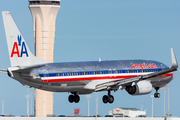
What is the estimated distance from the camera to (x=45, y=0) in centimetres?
19425

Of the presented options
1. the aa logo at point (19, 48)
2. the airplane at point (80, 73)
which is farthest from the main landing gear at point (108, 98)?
the aa logo at point (19, 48)

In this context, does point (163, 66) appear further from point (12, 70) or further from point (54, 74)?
point (12, 70)

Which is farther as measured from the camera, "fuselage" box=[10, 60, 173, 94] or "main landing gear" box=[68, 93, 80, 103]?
"main landing gear" box=[68, 93, 80, 103]

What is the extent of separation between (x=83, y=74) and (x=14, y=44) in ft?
40.3

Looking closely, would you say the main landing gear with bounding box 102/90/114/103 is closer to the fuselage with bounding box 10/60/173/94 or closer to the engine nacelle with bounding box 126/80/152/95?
the fuselage with bounding box 10/60/173/94

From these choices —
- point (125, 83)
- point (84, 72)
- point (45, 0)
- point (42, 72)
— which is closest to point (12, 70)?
point (42, 72)

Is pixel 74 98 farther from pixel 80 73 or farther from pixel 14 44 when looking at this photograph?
pixel 14 44

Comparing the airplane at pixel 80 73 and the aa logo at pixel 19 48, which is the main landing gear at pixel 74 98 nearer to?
the airplane at pixel 80 73

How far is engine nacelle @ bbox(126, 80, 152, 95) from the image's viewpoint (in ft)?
319

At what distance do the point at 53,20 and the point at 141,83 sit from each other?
104367 millimetres

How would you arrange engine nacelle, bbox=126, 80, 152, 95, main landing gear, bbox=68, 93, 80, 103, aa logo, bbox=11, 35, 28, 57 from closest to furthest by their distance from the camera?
aa logo, bbox=11, 35, 28, 57 → engine nacelle, bbox=126, 80, 152, 95 → main landing gear, bbox=68, 93, 80, 103

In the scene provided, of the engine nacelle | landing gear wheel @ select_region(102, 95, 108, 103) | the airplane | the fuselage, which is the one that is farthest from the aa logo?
the engine nacelle

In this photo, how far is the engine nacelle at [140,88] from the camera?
9725 cm

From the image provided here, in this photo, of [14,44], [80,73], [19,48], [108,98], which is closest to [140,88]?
[108,98]
